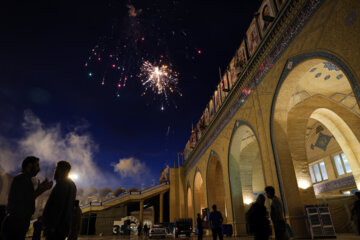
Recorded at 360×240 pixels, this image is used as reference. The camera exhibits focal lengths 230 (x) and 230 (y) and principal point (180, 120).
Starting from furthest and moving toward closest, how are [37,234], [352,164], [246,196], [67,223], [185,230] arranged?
[185,230] → [246,196] → [352,164] → [37,234] → [67,223]

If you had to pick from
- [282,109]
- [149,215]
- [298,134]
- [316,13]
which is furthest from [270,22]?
[149,215]

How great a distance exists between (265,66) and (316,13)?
2.78 metres

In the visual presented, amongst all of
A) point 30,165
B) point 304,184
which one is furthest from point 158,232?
point 30,165

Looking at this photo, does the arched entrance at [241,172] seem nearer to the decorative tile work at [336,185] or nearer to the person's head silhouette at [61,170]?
the decorative tile work at [336,185]

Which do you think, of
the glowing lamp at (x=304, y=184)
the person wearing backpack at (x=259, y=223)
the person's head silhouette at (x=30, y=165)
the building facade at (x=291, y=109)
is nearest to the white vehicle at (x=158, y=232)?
the building facade at (x=291, y=109)

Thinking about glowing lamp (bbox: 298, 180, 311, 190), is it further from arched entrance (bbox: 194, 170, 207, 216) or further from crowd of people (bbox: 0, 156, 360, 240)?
arched entrance (bbox: 194, 170, 207, 216)

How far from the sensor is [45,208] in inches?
86.1

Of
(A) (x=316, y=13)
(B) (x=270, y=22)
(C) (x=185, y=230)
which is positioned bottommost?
(C) (x=185, y=230)

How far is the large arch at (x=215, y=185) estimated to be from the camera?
15320mm

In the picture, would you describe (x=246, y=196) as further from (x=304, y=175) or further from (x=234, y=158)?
(x=304, y=175)

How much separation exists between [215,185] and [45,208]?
578 inches

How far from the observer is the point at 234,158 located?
12070mm

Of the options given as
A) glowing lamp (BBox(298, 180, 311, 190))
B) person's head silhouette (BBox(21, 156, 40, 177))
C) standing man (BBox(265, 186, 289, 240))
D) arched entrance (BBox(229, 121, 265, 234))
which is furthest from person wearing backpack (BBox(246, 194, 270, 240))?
arched entrance (BBox(229, 121, 265, 234))

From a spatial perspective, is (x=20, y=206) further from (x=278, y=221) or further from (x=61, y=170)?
(x=278, y=221)
